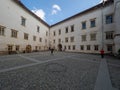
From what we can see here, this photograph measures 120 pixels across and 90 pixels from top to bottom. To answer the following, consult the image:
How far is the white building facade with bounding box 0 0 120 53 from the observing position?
55.1 feet

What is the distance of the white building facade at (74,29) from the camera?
1680 centimetres

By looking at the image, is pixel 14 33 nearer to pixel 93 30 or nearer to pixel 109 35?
pixel 93 30

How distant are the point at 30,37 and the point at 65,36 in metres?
13.2

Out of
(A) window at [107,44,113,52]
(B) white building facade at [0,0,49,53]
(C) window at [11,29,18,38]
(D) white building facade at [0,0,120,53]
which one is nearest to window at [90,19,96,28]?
(D) white building facade at [0,0,120,53]

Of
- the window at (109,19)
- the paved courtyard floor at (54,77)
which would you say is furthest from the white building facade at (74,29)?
the paved courtyard floor at (54,77)

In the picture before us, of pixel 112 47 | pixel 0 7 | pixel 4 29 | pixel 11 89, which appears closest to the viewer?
pixel 11 89

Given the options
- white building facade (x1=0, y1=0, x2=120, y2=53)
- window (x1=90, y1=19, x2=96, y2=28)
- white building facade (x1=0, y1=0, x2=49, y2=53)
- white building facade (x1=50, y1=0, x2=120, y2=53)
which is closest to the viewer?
white building facade (x1=0, y1=0, x2=49, y2=53)

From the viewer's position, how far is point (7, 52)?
17.6m

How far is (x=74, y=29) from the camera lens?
28.8m

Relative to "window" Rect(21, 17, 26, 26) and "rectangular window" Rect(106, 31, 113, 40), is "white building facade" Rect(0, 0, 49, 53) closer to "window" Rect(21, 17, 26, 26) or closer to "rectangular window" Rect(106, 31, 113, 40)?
"window" Rect(21, 17, 26, 26)

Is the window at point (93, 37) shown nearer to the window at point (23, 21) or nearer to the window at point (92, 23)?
the window at point (92, 23)

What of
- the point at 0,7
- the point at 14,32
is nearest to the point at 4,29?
the point at 14,32

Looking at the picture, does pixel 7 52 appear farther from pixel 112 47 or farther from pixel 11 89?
pixel 112 47

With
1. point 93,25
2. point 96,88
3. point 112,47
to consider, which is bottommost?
point 96,88
